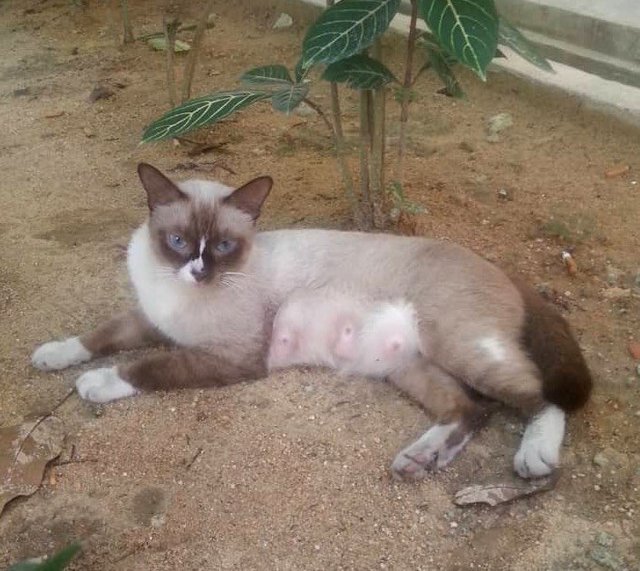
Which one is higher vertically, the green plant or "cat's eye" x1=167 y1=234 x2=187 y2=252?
the green plant

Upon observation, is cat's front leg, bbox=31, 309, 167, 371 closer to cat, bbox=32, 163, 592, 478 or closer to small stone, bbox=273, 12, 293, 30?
cat, bbox=32, 163, 592, 478

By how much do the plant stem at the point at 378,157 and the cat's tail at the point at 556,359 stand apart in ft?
3.01

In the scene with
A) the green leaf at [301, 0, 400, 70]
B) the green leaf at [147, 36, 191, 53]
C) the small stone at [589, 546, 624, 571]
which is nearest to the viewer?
the small stone at [589, 546, 624, 571]

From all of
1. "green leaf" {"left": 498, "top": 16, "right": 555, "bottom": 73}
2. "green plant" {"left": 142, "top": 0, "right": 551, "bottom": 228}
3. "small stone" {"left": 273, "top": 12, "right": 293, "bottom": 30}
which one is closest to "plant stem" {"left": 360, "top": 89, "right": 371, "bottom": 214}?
"green plant" {"left": 142, "top": 0, "right": 551, "bottom": 228}

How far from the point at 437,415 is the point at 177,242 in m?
0.91

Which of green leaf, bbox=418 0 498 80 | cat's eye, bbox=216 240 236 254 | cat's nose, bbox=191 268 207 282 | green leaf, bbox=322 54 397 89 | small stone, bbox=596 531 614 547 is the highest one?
green leaf, bbox=418 0 498 80

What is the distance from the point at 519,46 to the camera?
225cm

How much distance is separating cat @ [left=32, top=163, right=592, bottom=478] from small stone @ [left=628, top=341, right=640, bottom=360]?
33cm

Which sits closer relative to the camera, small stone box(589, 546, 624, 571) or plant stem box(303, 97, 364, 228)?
small stone box(589, 546, 624, 571)

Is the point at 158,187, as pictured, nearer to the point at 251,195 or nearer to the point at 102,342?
the point at 251,195

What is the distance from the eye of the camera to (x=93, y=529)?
1.88 metres

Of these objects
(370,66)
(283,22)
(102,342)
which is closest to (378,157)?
(370,66)

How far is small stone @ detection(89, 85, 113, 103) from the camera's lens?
14.0 ft

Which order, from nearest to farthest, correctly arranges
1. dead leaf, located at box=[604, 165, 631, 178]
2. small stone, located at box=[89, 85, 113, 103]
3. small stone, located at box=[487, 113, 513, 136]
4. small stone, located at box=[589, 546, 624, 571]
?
small stone, located at box=[589, 546, 624, 571], dead leaf, located at box=[604, 165, 631, 178], small stone, located at box=[487, 113, 513, 136], small stone, located at box=[89, 85, 113, 103]
